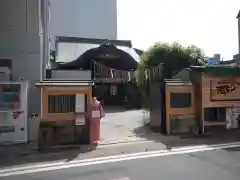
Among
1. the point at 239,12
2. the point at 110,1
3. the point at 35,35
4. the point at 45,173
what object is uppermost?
the point at 110,1

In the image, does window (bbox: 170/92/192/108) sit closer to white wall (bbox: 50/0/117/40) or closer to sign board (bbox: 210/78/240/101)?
sign board (bbox: 210/78/240/101)

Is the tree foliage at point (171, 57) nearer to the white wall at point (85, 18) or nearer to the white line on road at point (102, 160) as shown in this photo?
the white line on road at point (102, 160)

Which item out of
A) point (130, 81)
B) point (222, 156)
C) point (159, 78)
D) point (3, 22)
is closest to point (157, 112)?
point (159, 78)

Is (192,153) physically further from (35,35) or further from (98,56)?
(98,56)

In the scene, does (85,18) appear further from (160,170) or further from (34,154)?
(160,170)

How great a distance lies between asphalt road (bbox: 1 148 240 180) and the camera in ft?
17.6

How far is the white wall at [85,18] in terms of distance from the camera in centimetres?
3897

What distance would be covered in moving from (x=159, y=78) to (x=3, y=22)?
21.7 feet

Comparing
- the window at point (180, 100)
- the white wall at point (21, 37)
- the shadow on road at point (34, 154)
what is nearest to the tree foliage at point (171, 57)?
the window at point (180, 100)

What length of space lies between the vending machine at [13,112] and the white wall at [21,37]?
2401 mm

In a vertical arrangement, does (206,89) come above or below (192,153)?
above

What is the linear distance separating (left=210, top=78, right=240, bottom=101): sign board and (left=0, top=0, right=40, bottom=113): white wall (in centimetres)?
Answer: 648

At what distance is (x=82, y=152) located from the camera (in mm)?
7438

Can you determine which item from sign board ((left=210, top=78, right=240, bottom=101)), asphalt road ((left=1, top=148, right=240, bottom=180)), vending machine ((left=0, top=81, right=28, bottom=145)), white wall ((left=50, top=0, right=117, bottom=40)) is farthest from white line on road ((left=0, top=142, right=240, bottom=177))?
white wall ((left=50, top=0, right=117, bottom=40))
